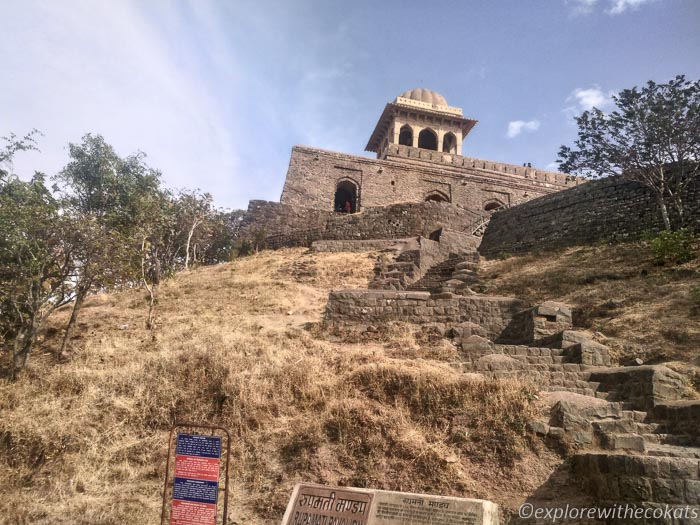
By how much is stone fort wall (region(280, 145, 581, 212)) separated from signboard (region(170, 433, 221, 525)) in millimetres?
20219

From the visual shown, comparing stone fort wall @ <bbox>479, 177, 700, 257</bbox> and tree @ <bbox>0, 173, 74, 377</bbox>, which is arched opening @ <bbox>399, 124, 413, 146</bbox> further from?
tree @ <bbox>0, 173, 74, 377</bbox>

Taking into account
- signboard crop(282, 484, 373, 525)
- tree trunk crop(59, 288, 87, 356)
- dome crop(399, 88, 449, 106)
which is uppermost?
dome crop(399, 88, 449, 106)

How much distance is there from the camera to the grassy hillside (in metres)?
5.83

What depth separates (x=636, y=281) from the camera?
11961mm

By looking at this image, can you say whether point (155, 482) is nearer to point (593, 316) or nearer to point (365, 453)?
point (365, 453)

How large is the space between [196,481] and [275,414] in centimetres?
231

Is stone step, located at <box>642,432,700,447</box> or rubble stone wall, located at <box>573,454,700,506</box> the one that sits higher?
stone step, located at <box>642,432,700,447</box>

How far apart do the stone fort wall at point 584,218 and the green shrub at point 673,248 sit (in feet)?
5.51

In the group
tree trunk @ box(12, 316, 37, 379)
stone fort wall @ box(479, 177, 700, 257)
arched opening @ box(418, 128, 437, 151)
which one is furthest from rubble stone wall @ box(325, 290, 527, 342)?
arched opening @ box(418, 128, 437, 151)

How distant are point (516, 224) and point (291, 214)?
10089mm

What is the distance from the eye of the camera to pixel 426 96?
36250 mm

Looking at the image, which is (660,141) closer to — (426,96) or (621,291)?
(621,291)

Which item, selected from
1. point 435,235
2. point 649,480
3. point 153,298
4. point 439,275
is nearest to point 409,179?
point 435,235

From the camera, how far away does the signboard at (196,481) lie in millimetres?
4754
